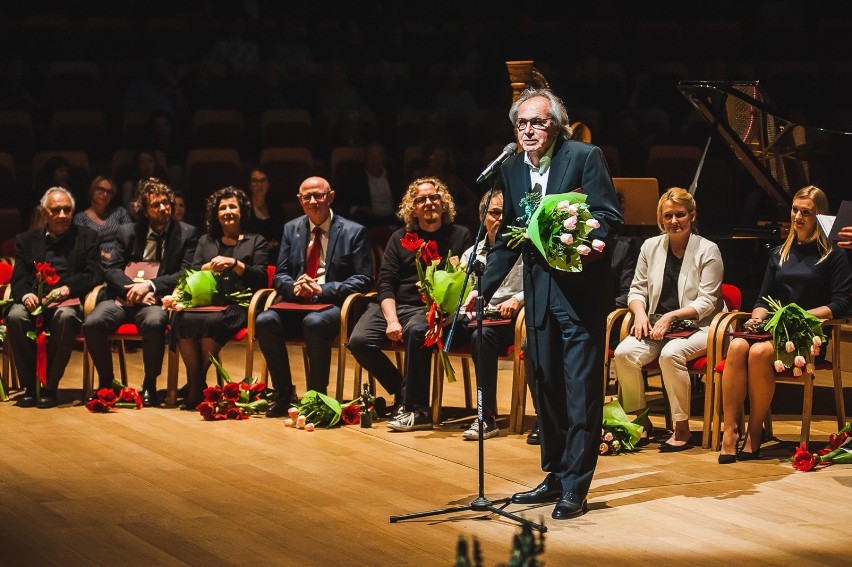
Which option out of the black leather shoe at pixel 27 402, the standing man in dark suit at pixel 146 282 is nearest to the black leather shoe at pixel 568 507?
the standing man in dark suit at pixel 146 282

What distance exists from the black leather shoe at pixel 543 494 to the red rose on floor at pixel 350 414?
1.74 m

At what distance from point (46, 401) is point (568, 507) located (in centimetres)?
333

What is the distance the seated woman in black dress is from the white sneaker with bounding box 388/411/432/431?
115 centimetres

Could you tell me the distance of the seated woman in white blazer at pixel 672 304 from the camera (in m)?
5.41

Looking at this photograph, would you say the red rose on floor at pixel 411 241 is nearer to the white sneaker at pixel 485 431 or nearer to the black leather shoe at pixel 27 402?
the white sneaker at pixel 485 431

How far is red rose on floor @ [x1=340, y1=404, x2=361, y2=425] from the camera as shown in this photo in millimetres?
5934

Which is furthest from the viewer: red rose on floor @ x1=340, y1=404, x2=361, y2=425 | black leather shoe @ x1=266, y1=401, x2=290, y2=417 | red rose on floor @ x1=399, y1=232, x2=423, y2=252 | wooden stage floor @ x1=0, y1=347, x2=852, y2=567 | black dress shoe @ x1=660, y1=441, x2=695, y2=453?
black leather shoe @ x1=266, y1=401, x2=290, y2=417

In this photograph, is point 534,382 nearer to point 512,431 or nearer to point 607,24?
point 512,431

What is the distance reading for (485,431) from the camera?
5.57 metres

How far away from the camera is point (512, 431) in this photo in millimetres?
5738

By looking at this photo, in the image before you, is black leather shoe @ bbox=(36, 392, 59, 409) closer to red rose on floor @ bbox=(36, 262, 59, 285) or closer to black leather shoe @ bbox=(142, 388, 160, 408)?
black leather shoe @ bbox=(142, 388, 160, 408)

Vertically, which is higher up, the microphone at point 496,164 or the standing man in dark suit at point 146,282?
the microphone at point 496,164

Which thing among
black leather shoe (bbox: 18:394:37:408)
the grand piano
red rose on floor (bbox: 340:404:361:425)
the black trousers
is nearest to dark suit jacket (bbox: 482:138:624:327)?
red rose on floor (bbox: 340:404:361:425)

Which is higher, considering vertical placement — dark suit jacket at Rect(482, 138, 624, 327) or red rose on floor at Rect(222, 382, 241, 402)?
dark suit jacket at Rect(482, 138, 624, 327)
